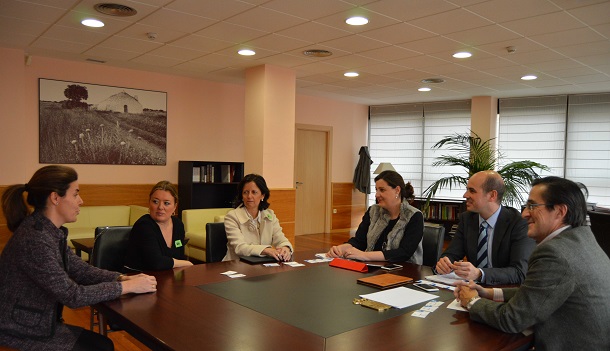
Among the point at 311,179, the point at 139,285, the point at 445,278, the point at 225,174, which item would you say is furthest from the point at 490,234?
the point at 311,179

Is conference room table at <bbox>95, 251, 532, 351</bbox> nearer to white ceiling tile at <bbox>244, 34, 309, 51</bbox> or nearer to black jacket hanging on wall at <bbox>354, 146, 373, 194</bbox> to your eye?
white ceiling tile at <bbox>244, 34, 309, 51</bbox>

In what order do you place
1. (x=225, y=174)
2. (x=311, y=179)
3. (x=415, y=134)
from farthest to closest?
1. (x=415, y=134)
2. (x=311, y=179)
3. (x=225, y=174)

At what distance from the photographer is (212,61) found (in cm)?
601

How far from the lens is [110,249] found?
292 cm

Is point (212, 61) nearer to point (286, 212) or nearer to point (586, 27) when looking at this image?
point (286, 212)

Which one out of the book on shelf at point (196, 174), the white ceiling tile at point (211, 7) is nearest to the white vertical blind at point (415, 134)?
the book on shelf at point (196, 174)

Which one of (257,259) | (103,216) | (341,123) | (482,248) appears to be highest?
(341,123)

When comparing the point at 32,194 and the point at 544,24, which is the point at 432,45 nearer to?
the point at 544,24

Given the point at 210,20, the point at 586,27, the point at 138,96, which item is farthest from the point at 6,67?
the point at 586,27

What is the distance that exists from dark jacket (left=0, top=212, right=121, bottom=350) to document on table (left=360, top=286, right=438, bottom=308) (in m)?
1.17

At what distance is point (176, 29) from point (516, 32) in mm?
3284

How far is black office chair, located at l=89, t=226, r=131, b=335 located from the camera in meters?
2.87

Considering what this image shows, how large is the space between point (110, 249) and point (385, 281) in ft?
5.61

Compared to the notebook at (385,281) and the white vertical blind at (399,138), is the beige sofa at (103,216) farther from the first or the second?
the white vertical blind at (399,138)
